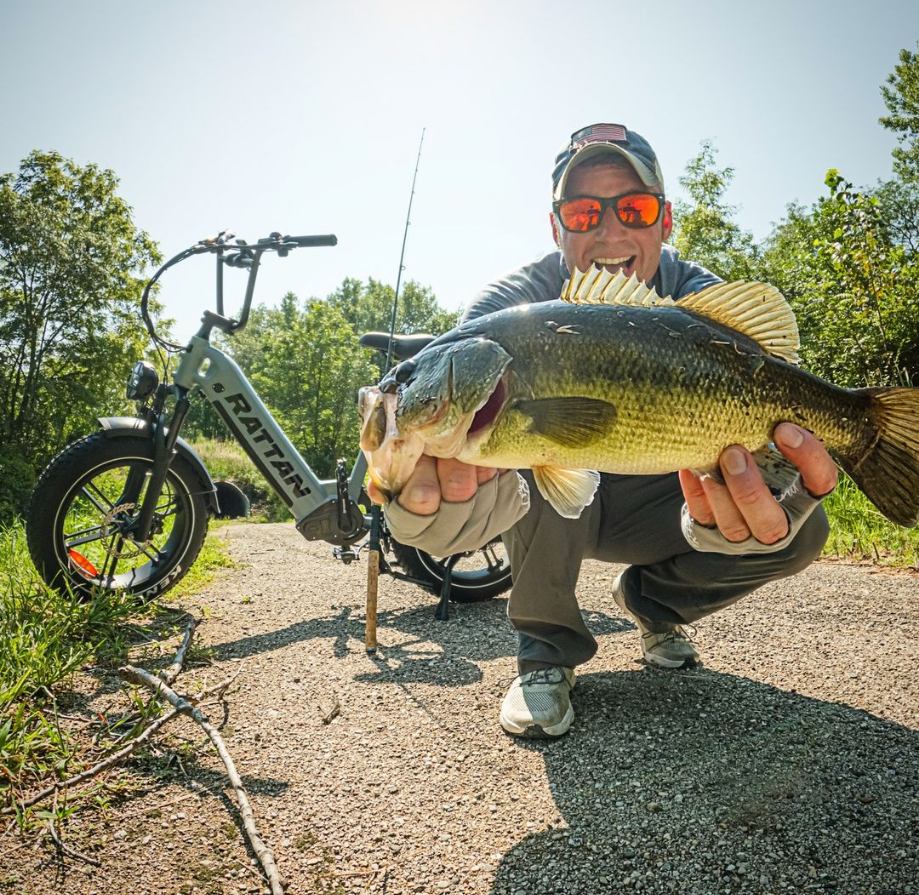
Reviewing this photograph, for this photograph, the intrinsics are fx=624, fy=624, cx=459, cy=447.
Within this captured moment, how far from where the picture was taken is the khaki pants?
2.96 metres

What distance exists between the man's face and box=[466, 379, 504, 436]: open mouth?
190cm

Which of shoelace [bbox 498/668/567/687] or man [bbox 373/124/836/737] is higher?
man [bbox 373/124/836/737]

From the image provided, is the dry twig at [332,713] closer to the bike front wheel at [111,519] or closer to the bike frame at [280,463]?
the bike front wheel at [111,519]

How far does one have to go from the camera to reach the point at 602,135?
359 cm

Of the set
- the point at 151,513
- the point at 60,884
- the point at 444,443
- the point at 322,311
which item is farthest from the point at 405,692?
the point at 322,311

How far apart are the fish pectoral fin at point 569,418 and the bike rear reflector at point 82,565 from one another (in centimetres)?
364

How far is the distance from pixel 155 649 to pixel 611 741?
101 inches

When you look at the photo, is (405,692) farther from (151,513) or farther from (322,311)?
(322,311)

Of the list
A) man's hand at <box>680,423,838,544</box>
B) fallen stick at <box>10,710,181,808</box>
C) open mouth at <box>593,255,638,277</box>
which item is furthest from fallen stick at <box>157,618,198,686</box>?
open mouth at <box>593,255,638,277</box>

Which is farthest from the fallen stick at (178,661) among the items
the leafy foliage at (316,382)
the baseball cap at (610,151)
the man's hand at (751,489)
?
the leafy foliage at (316,382)

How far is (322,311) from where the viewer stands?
38.8 m

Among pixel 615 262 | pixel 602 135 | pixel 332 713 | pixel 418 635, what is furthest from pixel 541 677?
pixel 602 135

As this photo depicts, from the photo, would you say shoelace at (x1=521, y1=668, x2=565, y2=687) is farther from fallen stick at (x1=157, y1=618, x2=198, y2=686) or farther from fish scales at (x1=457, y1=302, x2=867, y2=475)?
fallen stick at (x1=157, y1=618, x2=198, y2=686)

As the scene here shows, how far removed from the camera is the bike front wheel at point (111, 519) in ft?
13.1
